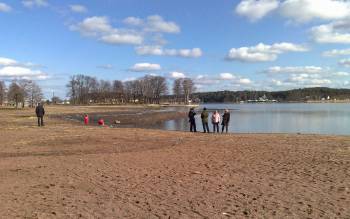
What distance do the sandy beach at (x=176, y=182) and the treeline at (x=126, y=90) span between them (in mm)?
160492

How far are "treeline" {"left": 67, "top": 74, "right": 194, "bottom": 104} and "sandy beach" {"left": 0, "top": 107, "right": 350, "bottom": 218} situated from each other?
16049 centimetres

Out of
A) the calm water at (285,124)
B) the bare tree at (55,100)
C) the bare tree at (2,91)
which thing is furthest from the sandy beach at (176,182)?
the bare tree at (55,100)

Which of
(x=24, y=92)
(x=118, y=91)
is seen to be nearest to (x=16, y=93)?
(x=24, y=92)

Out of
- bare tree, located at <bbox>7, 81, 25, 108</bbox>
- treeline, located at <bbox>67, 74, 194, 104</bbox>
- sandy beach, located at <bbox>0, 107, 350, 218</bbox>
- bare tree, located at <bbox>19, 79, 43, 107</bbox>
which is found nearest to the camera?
sandy beach, located at <bbox>0, 107, 350, 218</bbox>

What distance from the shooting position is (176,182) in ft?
34.4

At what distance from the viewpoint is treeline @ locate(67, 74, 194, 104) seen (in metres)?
175

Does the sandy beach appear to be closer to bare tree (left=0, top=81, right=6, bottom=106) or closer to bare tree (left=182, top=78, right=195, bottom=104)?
bare tree (left=0, top=81, right=6, bottom=106)

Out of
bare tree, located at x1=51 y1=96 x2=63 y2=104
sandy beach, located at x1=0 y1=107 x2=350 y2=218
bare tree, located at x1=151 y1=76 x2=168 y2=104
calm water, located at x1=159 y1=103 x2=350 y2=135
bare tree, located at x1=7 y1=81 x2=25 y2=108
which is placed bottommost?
calm water, located at x1=159 y1=103 x2=350 y2=135

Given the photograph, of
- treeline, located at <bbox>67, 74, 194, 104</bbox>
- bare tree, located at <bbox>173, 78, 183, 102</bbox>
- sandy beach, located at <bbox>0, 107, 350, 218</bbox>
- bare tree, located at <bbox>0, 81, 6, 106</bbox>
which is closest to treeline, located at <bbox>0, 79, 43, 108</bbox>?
bare tree, located at <bbox>0, 81, 6, 106</bbox>

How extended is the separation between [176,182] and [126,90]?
17516cm

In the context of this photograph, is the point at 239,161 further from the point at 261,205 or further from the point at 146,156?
the point at 261,205

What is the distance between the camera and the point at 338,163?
44.2 feet

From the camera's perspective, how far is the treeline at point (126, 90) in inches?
6900

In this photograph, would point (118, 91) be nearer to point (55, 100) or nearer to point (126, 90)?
point (126, 90)
